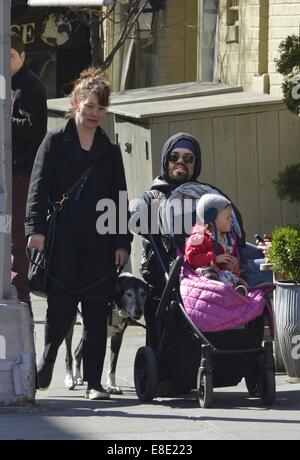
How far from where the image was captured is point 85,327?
8.30 m

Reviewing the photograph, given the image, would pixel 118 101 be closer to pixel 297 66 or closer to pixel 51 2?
pixel 51 2

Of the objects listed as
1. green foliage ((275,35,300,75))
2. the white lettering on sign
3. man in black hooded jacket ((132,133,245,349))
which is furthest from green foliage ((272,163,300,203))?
the white lettering on sign

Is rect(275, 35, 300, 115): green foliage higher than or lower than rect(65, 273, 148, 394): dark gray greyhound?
higher

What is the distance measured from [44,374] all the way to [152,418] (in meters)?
0.94

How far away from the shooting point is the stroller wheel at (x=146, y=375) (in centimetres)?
809

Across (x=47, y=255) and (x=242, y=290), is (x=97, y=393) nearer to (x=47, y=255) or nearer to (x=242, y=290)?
(x=47, y=255)

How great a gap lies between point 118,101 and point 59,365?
11.3 feet

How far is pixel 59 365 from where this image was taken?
9.84 m

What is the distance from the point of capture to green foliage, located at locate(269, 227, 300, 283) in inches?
352

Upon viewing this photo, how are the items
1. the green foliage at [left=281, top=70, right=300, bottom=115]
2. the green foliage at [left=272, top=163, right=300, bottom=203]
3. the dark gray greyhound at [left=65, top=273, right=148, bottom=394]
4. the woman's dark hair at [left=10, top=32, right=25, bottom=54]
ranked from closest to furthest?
1. the dark gray greyhound at [left=65, top=273, right=148, bottom=394]
2. the woman's dark hair at [left=10, top=32, right=25, bottom=54]
3. the green foliage at [left=281, top=70, right=300, bottom=115]
4. the green foliage at [left=272, top=163, right=300, bottom=203]

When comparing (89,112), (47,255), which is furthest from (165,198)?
(47,255)

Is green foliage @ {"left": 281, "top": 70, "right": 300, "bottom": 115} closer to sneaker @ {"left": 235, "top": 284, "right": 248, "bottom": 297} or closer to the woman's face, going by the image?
the woman's face

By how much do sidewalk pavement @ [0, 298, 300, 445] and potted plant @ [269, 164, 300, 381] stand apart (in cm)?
21

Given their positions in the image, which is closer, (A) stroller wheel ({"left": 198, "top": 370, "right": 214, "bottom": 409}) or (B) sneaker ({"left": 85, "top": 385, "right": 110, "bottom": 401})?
(A) stroller wheel ({"left": 198, "top": 370, "right": 214, "bottom": 409})
